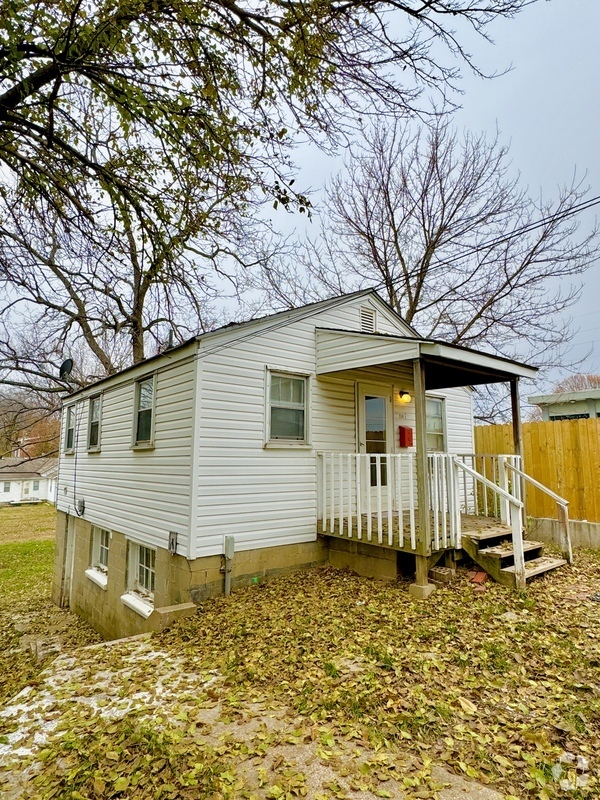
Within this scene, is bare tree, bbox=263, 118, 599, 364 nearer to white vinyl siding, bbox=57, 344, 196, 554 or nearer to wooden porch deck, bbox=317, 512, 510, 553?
white vinyl siding, bbox=57, 344, 196, 554

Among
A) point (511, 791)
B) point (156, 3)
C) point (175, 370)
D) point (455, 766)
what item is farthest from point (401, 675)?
point (156, 3)

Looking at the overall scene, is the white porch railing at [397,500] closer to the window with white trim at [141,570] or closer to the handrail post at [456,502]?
the handrail post at [456,502]

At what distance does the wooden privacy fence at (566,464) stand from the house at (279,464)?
187 cm

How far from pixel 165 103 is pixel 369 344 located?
3.93 metres

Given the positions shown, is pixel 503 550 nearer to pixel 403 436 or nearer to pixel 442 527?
pixel 442 527

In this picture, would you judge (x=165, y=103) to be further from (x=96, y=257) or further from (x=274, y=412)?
(x=274, y=412)

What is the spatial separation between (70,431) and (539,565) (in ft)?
37.7

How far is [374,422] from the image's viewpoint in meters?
8.27

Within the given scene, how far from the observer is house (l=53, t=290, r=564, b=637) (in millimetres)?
5949

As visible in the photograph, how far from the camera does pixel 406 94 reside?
13.8ft

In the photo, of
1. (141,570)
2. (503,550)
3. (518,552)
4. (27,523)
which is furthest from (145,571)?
(27,523)

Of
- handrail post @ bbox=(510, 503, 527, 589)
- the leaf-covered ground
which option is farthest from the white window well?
handrail post @ bbox=(510, 503, 527, 589)

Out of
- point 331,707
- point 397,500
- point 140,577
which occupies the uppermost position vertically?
point 397,500

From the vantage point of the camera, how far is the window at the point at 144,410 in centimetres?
758
